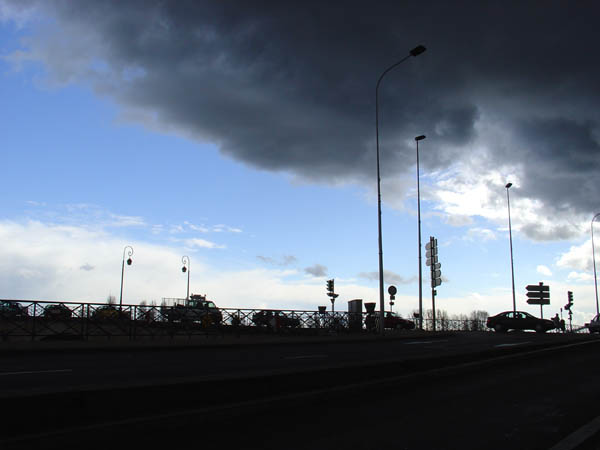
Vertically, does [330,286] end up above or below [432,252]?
below

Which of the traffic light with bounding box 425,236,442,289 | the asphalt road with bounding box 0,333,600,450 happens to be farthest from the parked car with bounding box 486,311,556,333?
the asphalt road with bounding box 0,333,600,450

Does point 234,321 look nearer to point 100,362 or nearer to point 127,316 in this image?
point 127,316

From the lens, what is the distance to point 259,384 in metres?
6.46

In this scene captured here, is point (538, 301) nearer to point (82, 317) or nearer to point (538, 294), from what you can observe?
point (538, 294)

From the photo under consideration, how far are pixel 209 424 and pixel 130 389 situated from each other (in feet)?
3.01

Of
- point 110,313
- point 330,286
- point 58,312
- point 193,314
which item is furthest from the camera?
point 330,286

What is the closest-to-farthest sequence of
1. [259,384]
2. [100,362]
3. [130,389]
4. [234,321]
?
1. [130,389]
2. [259,384]
3. [100,362]
4. [234,321]

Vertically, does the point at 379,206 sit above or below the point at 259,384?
above

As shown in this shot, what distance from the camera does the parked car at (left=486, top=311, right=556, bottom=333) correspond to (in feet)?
120

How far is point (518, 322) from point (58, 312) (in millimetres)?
31159

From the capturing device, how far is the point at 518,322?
37656 millimetres

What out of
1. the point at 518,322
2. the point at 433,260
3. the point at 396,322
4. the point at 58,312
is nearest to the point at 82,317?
the point at 58,312

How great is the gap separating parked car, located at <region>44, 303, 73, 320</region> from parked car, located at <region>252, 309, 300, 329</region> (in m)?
10.4

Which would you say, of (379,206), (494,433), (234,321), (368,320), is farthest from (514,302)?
(494,433)
